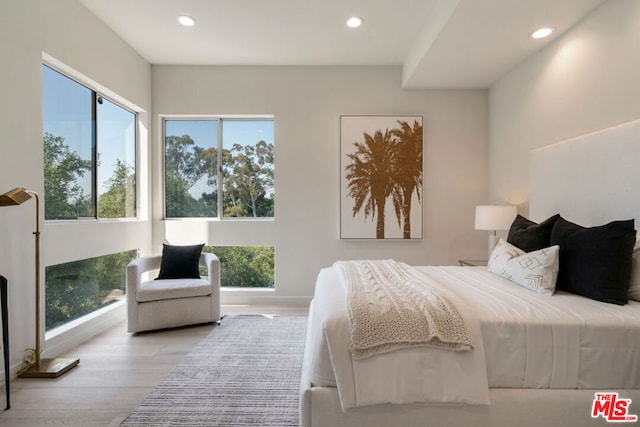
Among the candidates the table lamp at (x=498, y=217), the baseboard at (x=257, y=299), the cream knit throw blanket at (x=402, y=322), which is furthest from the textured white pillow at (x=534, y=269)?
the baseboard at (x=257, y=299)

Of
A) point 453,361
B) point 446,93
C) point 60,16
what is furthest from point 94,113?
point 446,93

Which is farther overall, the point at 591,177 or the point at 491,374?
the point at 591,177

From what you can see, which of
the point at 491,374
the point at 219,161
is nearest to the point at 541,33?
the point at 491,374

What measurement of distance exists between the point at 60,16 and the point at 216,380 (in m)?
3.08

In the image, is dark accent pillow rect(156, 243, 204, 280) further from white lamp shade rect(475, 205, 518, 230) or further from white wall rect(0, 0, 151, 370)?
white lamp shade rect(475, 205, 518, 230)

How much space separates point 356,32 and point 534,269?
2626mm

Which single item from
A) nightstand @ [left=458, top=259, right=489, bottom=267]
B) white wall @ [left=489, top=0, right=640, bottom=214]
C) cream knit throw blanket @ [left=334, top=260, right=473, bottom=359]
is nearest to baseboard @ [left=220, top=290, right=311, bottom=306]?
nightstand @ [left=458, top=259, right=489, bottom=267]

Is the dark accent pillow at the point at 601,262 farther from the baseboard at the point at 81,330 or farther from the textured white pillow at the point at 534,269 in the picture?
the baseboard at the point at 81,330

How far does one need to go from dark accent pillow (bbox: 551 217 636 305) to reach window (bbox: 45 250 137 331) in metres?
3.75

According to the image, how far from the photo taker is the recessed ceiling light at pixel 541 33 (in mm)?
2568

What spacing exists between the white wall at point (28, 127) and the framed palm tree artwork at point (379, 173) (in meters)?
2.61

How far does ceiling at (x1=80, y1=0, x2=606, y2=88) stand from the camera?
246cm

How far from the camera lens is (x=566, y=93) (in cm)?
260

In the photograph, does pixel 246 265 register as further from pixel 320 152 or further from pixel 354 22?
pixel 354 22
